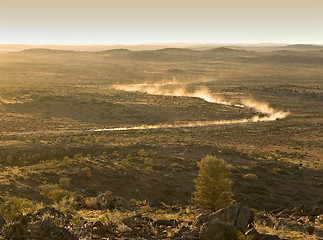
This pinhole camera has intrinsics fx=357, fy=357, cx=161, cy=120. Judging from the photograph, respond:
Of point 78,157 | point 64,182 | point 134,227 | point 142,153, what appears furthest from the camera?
point 142,153

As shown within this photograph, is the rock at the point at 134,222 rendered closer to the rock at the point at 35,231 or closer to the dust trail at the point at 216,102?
the rock at the point at 35,231

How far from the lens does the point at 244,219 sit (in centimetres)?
1302

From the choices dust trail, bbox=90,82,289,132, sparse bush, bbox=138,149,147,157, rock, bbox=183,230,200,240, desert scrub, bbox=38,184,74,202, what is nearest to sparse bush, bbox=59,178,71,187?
desert scrub, bbox=38,184,74,202

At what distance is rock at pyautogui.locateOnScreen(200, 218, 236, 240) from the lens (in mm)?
11344

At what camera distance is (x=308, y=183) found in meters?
33.3

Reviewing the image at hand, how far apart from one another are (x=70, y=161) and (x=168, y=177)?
9388 millimetres

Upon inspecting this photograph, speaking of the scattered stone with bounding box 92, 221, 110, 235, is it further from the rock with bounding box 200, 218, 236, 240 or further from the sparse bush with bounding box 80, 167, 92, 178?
the sparse bush with bounding box 80, 167, 92, 178

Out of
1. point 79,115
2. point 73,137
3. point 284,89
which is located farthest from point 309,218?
point 284,89

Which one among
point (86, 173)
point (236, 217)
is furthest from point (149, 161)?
point (236, 217)

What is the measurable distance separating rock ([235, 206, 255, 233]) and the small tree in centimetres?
893

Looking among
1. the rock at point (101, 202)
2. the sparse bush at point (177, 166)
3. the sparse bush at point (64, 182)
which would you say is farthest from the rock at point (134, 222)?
the sparse bush at point (177, 166)

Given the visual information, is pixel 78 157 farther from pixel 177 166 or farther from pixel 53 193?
pixel 53 193

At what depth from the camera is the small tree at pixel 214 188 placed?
73.0 feet

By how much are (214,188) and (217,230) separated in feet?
37.6
